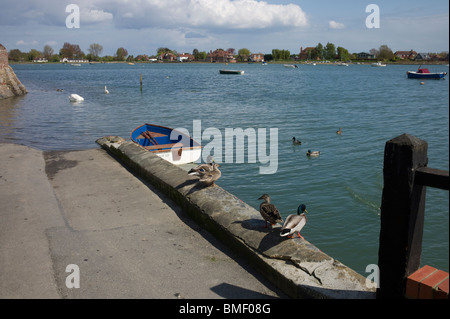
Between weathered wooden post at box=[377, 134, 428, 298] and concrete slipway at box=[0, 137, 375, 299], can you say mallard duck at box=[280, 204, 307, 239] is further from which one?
weathered wooden post at box=[377, 134, 428, 298]

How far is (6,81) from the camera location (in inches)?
1852

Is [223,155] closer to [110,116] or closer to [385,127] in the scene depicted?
[385,127]

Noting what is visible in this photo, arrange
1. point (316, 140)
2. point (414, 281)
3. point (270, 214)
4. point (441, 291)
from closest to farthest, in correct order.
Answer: point (441, 291) → point (414, 281) → point (270, 214) → point (316, 140)

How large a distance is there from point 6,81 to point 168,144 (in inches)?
1538

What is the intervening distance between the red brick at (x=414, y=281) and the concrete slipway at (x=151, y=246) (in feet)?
2.40

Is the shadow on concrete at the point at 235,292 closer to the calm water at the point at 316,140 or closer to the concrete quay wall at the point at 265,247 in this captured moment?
the concrete quay wall at the point at 265,247

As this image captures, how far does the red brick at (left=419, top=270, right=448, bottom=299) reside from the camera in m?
3.46

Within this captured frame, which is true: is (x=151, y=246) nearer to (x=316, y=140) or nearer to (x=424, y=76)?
(x=316, y=140)

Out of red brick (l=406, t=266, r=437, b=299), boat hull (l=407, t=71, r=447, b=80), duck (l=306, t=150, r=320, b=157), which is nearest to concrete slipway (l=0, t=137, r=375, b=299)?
red brick (l=406, t=266, r=437, b=299)

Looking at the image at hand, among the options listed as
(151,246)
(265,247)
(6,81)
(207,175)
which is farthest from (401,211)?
(6,81)

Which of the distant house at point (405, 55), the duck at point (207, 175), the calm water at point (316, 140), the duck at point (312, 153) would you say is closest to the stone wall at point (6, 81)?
the calm water at point (316, 140)

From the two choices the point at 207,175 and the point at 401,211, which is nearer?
the point at 401,211

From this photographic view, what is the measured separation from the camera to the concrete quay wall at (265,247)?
4.55m

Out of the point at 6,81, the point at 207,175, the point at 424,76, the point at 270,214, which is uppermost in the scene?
the point at 424,76
